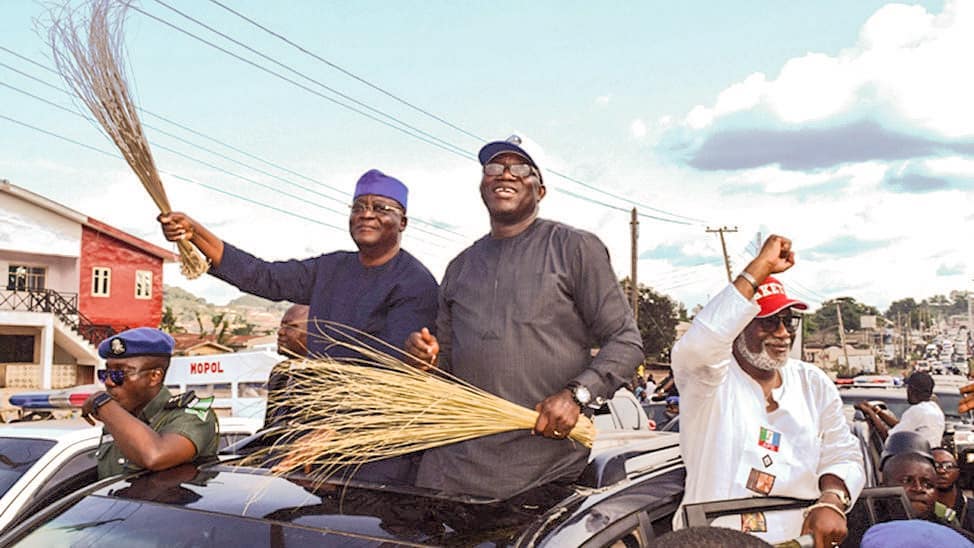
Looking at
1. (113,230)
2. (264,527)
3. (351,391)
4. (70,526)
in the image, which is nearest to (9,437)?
(70,526)

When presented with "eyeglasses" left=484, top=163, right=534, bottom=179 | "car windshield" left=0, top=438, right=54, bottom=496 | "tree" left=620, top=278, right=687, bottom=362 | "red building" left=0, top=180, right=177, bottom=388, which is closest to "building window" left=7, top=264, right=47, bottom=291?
"red building" left=0, top=180, right=177, bottom=388

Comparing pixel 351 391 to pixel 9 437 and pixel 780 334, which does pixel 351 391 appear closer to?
pixel 780 334

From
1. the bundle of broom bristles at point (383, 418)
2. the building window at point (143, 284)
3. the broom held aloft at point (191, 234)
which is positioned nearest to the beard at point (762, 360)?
the bundle of broom bristles at point (383, 418)

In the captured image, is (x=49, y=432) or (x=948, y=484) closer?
(x=49, y=432)

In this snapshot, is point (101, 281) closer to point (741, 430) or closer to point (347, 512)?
point (741, 430)

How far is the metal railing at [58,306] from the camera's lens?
34062mm

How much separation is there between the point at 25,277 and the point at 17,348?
2.56m

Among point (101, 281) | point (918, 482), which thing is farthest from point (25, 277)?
point (918, 482)

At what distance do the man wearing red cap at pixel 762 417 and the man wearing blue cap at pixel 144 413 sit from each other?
5.66 ft

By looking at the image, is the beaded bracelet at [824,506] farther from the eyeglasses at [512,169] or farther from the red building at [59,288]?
the red building at [59,288]

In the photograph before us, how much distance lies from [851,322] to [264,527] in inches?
4702

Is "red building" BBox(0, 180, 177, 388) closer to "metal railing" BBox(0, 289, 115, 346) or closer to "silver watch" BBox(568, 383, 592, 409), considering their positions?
"metal railing" BBox(0, 289, 115, 346)

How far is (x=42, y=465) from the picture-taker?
4449mm

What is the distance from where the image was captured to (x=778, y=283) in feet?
12.1
